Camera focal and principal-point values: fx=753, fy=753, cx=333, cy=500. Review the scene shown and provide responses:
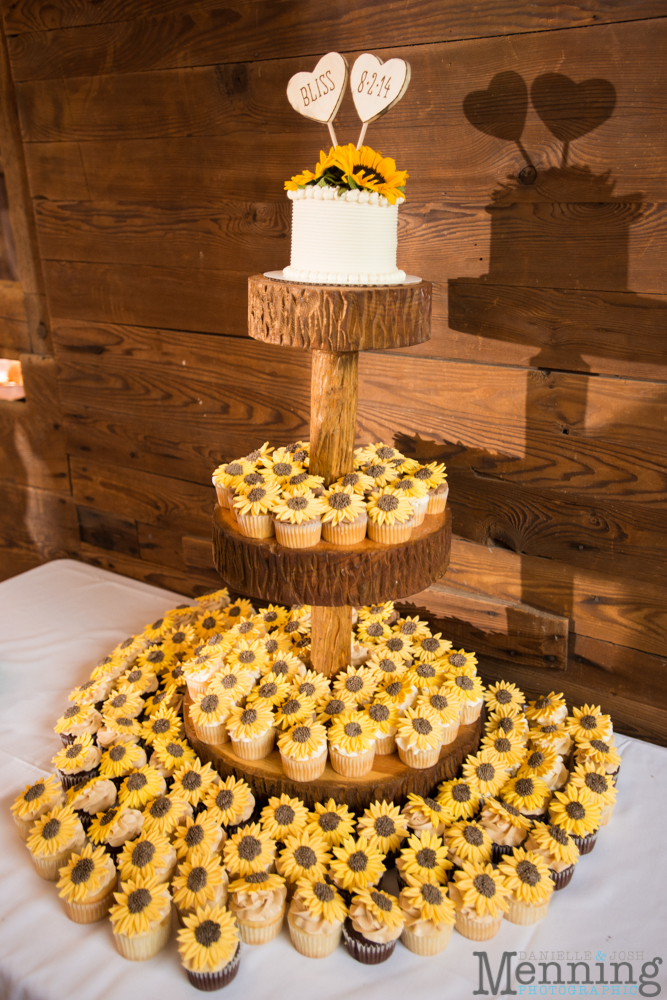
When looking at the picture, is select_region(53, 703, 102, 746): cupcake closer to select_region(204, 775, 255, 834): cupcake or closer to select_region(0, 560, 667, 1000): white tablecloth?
select_region(0, 560, 667, 1000): white tablecloth

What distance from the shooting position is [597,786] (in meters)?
1.17

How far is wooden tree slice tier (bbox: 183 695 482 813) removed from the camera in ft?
3.71

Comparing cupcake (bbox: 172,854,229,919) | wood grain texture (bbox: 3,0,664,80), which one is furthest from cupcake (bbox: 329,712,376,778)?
wood grain texture (bbox: 3,0,664,80)

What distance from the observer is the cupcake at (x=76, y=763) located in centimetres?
123

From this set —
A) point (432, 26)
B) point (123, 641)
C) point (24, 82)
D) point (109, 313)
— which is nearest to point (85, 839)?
point (123, 641)

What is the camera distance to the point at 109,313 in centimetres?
189

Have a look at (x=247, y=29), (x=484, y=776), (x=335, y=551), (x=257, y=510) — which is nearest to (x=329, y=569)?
(x=335, y=551)

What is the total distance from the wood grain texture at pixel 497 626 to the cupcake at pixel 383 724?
0.43 meters

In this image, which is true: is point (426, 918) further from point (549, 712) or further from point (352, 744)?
point (549, 712)

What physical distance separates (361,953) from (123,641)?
94 centimetres

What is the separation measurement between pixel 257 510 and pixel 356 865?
511 mm

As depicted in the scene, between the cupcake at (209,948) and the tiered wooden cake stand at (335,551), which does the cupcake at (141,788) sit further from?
the cupcake at (209,948)

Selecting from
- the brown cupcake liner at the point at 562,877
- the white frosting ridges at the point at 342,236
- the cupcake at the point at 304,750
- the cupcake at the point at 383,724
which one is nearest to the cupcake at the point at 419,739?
the cupcake at the point at 383,724

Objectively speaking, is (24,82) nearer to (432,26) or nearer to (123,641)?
(432,26)
